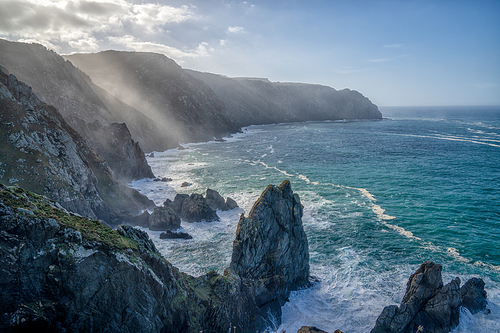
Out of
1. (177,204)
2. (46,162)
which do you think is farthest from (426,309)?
(46,162)

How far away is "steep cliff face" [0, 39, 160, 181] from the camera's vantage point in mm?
52094

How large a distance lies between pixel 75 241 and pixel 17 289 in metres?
2.42

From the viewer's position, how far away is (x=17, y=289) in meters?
10.5

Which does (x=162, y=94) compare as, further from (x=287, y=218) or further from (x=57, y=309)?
(x=57, y=309)

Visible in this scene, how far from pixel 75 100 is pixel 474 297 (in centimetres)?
7767

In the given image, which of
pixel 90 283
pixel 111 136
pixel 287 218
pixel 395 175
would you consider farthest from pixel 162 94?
pixel 90 283

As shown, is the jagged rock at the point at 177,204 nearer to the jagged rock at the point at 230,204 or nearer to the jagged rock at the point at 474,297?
the jagged rock at the point at 230,204

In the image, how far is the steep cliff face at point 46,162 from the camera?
2666cm

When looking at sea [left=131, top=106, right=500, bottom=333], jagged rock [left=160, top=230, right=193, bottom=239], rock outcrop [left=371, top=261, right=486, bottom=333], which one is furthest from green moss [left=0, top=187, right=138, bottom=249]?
jagged rock [left=160, top=230, right=193, bottom=239]

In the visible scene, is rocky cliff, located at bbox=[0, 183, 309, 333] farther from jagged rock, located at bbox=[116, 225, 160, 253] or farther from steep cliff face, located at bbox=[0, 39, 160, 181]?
steep cliff face, located at bbox=[0, 39, 160, 181]

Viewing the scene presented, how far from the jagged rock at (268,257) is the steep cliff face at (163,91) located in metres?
A: 88.8

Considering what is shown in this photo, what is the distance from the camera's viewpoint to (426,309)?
1859 centimetres

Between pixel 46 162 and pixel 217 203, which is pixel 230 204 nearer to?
pixel 217 203

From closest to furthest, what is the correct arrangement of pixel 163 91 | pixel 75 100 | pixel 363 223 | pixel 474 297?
pixel 474 297
pixel 363 223
pixel 75 100
pixel 163 91
